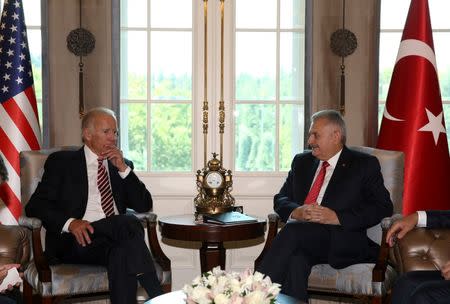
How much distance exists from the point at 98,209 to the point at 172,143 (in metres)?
1.21

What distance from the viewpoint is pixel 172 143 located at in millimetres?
5145

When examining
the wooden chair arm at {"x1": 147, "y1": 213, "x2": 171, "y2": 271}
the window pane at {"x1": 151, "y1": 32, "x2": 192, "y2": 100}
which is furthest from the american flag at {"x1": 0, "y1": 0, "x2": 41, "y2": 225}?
the wooden chair arm at {"x1": 147, "y1": 213, "x2": 171, "y2": 271}

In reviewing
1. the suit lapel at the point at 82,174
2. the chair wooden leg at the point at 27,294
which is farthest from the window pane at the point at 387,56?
the chair wooden leg at the point at 27,294

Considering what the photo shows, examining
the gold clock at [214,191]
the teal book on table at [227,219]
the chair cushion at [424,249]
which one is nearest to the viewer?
the chair cushion at [424,249]

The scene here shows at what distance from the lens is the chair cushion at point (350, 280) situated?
362 centimetres

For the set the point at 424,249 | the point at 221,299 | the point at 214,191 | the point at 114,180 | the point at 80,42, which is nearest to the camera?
the point at 221,299

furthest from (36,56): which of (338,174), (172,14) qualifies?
(338,174)

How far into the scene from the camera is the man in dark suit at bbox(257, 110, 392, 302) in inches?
145

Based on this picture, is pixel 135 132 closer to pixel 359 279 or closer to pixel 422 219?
pixel 359 279

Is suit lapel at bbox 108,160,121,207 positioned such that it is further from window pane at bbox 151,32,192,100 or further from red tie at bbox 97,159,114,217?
window pane at bbox 151,32,192,100

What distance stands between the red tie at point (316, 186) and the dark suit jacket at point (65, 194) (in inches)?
38.0

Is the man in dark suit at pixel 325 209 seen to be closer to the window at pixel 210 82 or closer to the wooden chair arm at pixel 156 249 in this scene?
the wooden chair arm at pixel 156 249

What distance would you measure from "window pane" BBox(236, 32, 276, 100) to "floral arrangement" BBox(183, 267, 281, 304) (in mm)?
2843

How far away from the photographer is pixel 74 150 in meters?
4.27
